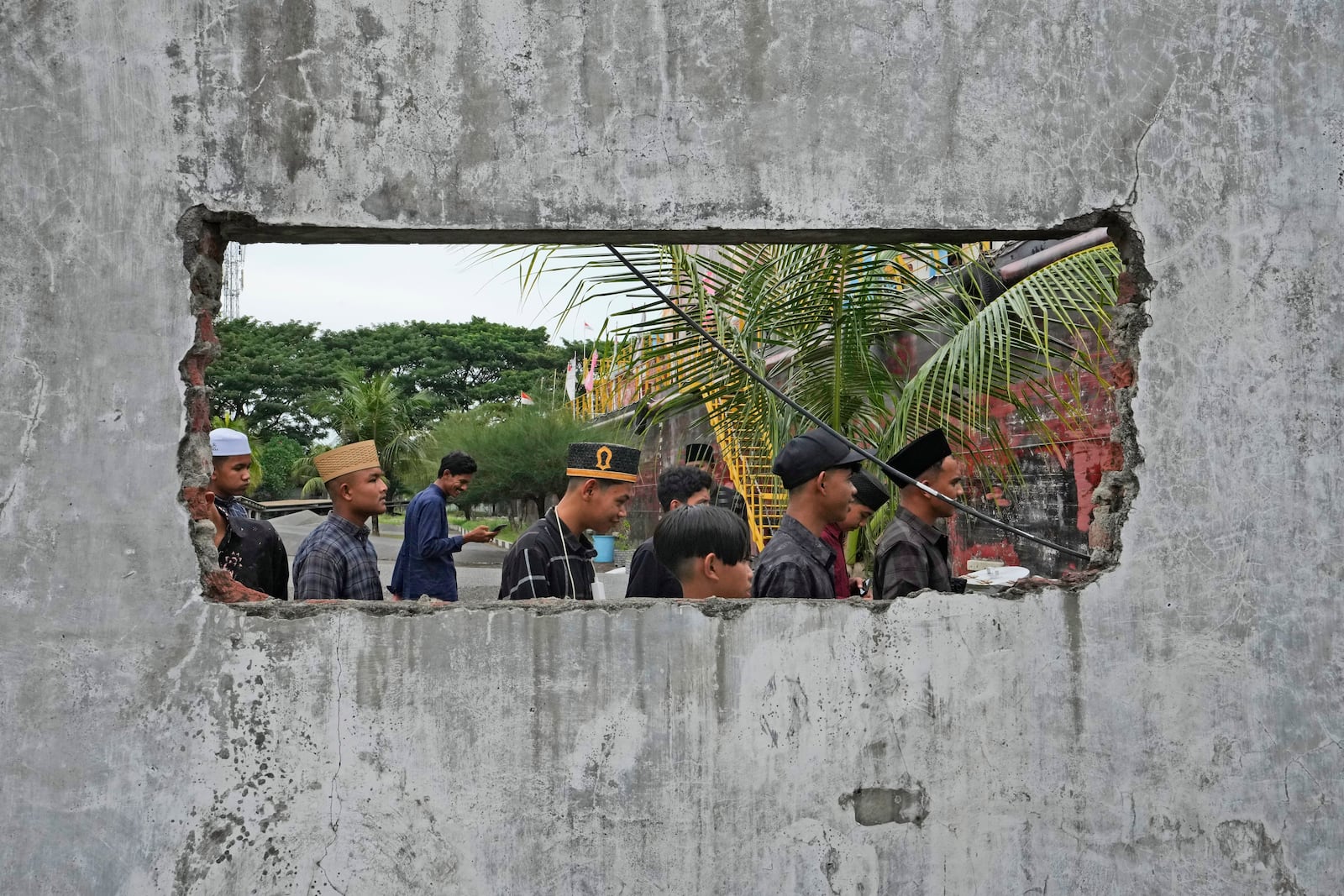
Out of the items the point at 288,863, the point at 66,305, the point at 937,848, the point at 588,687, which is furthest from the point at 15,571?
the point at 937,848

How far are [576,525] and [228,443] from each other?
1.60m

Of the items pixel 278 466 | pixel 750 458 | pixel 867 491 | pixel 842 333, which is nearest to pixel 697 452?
pixel 750 458

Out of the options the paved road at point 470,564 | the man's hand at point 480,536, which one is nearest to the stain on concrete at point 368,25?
the man's hand at point 480,536

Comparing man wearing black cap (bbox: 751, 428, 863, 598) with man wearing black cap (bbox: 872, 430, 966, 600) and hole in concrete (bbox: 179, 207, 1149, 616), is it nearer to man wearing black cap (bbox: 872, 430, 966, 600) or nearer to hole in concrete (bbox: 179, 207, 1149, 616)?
man wearing black cap (bbox: 872, 430, 966, 600)

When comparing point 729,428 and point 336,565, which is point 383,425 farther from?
point 336,565

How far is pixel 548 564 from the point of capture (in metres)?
3.79

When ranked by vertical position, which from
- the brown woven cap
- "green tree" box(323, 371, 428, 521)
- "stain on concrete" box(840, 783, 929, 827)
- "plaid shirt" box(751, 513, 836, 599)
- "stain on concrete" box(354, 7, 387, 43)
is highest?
"green tree" box(323, 371, 428, 521)

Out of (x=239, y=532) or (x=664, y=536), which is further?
(x=239, y=532)

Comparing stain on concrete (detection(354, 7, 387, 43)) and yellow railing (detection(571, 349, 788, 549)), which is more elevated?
stain on concrete (detection(354, 7, 387, 43))

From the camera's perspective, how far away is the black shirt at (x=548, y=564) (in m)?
3.70

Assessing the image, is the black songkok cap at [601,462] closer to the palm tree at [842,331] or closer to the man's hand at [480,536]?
the palm tree at [842,331]

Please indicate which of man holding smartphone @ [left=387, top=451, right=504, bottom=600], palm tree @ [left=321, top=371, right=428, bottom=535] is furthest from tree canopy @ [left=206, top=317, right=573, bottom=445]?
man holding smartphone @ [left=387, top=451, right=504, bottom=600]

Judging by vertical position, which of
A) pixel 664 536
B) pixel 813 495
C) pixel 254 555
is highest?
pixel 813 495

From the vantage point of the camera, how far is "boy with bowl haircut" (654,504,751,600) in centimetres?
324
